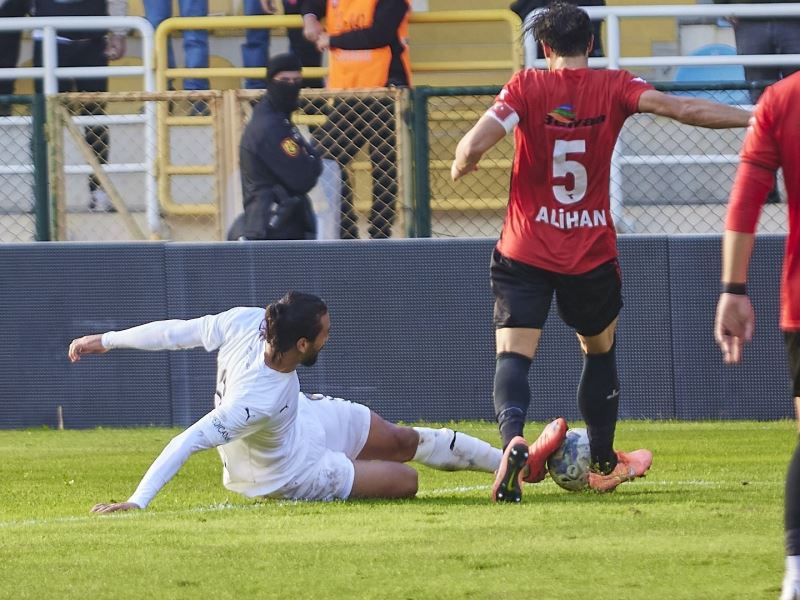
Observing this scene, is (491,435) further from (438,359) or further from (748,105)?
(748,105)

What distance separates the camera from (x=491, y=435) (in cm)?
1127

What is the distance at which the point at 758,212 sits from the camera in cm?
496

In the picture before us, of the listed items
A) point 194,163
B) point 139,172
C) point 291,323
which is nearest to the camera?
point 291,323

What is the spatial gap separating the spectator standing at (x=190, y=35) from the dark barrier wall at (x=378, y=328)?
2216mm

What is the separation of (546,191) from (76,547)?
2.67m

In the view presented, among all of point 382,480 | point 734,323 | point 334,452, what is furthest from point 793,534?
point 334,452

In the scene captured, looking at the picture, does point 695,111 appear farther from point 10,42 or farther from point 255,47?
point 10,42

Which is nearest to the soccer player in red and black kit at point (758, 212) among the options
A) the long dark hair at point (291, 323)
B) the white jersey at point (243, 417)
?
the long dark hair at point (291, 323)

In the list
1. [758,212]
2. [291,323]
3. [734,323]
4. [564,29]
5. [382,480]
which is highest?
[564,29]

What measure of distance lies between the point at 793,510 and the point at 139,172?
8462 millimetres

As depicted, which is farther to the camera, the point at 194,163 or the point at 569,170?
the point at 194,163

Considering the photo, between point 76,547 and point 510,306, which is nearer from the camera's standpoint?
point 76,547

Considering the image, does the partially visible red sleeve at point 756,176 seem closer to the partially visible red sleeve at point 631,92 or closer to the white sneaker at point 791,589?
the white sneaker at point 791,589

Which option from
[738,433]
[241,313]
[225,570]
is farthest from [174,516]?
[738,433]
